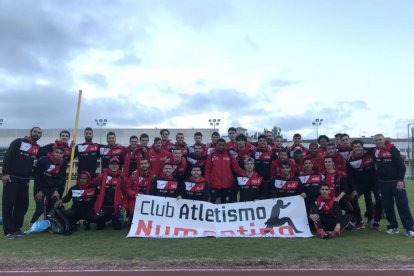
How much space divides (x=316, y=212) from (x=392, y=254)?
1.71m

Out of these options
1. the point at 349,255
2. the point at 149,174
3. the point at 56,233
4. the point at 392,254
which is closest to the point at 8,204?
the point at 56,233

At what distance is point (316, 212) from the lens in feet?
24.0

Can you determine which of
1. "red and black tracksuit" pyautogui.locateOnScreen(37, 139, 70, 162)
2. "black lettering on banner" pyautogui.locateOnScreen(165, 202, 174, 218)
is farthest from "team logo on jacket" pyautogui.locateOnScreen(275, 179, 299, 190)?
"red and black tracksuit" pyautogui.locateOnScreen(37, 139, 70, 162)

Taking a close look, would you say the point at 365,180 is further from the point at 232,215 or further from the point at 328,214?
the point at 232,215

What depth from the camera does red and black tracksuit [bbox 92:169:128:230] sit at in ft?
26.6

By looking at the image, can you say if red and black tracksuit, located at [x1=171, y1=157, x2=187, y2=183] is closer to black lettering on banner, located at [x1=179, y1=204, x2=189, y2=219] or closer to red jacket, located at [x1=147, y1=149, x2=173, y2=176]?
red jacket, located at [x1=147, y1=149, x2=173, y2=176]

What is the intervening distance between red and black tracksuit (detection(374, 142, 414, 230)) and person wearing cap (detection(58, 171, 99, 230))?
597cm

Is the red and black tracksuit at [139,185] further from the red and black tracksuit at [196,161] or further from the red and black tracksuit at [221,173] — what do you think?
the red and black tracksuit at [221,173]

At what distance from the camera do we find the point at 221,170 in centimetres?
827

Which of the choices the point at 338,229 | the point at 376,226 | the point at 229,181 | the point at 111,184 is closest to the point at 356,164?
the point at 376,226

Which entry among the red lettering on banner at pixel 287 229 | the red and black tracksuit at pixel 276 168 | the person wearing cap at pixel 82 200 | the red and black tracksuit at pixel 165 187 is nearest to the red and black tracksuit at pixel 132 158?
the person wearing cap at pixel 82 200

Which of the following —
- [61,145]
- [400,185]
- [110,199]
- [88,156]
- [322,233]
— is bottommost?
[322,233]

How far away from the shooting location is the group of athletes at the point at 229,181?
7.38 metres

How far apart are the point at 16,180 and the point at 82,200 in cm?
140
